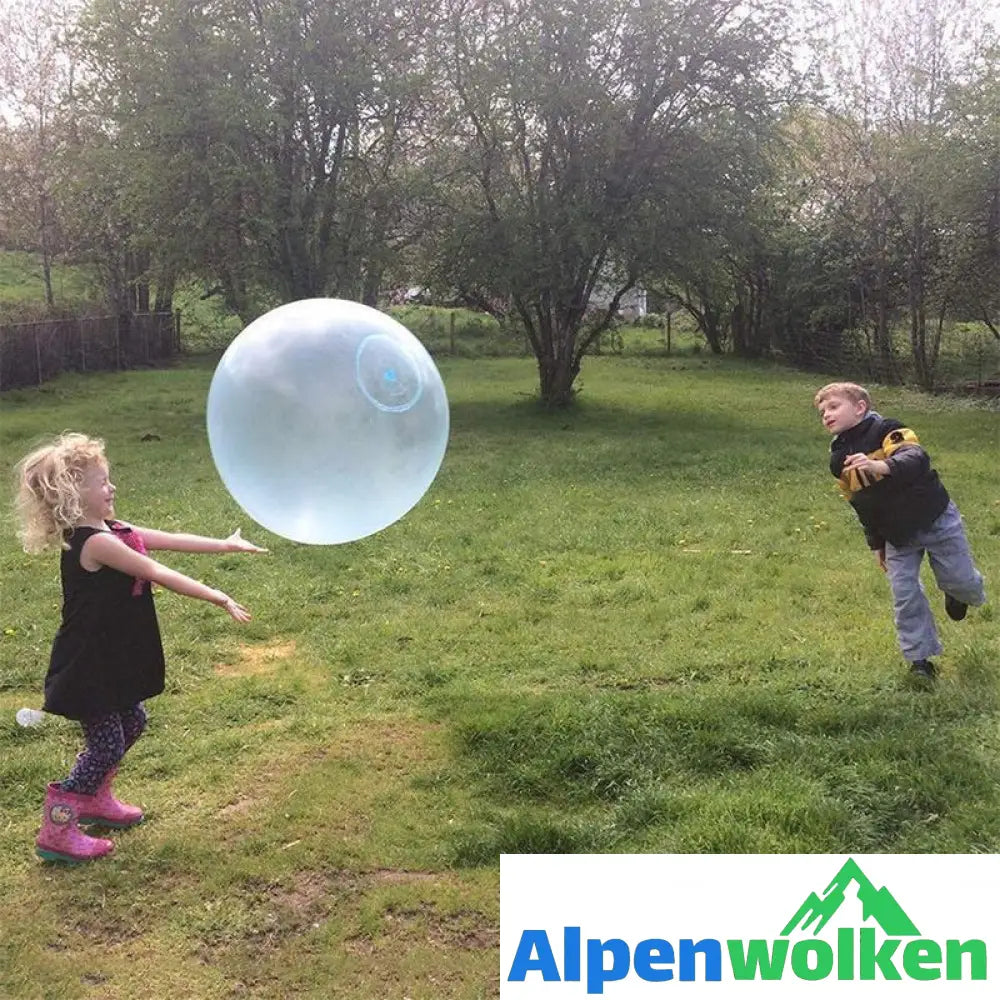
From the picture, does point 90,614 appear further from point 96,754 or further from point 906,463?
point 906,463

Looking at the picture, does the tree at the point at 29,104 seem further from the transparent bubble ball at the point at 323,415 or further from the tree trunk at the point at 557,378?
the transparent bubble ball at the point at 323,415

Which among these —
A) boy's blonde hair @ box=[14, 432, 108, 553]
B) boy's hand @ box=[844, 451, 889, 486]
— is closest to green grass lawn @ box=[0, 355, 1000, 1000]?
boy's hand @ box=[844, 451, 889, 486]

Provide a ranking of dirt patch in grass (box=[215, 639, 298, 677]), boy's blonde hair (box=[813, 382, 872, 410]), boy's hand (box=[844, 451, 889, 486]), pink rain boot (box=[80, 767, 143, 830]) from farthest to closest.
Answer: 1. dirt patch in grass (box=[215, 639, 298, 677])
2. boy's blonde hair (box=[813, 382, 872, 410])
3. boy's hand (box=[844, 451, 889, 486])
4. pink rain boot (box=[80, 767, 143, 830])

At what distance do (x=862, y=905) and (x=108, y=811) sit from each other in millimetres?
2717

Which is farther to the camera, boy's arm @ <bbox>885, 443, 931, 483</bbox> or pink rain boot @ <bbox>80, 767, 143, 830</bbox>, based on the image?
boy's arm @ <bbox>885, 443, 931, 483</bbox>

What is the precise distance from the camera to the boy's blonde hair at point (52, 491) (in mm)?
3504

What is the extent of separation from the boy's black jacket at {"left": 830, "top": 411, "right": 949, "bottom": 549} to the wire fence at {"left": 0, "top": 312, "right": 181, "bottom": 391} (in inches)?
697

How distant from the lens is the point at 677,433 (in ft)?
48.2

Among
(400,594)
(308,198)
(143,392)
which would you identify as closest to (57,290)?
(143,392)

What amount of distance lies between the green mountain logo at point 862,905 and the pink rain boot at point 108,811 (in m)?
2.49

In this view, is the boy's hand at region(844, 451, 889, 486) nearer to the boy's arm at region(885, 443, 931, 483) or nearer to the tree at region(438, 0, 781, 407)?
the boy's arm at region(885, 443, 931, 483)

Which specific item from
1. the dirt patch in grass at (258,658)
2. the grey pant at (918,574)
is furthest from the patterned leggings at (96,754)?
the grey pant at (918,574)

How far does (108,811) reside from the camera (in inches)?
153

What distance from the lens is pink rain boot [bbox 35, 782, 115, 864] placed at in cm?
366
